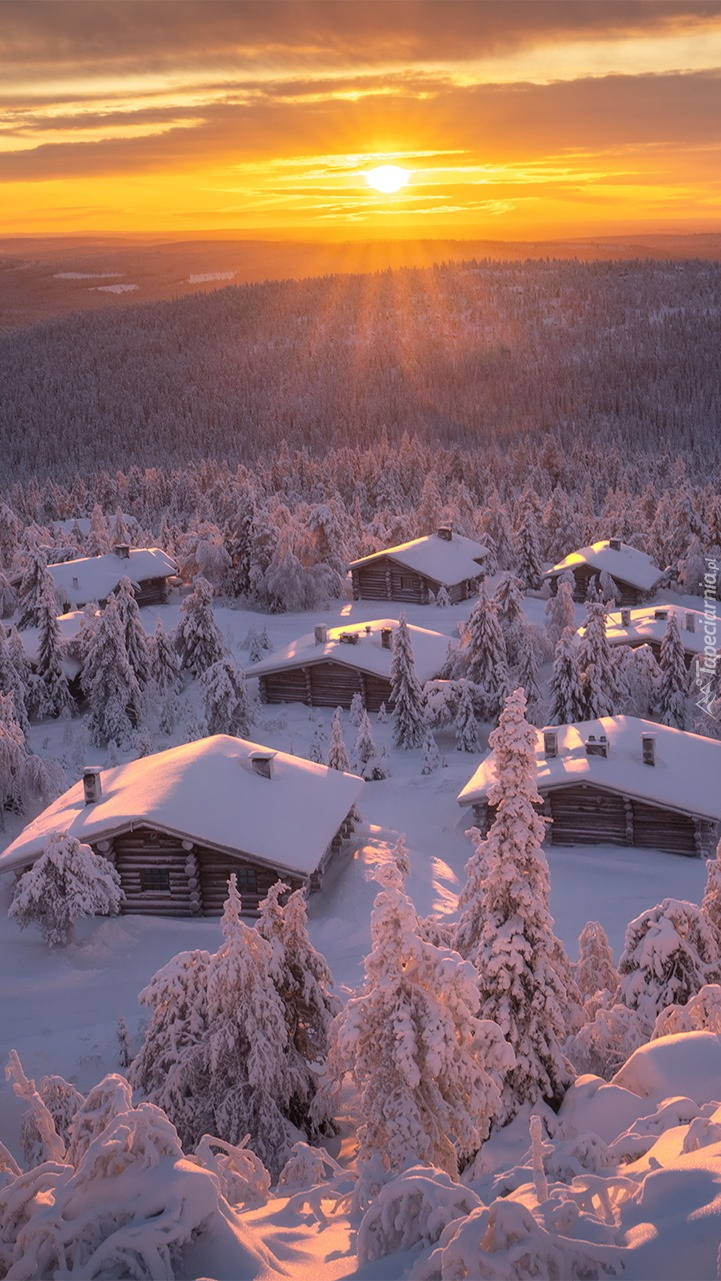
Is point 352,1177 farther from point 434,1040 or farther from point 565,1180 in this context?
point 565,1180

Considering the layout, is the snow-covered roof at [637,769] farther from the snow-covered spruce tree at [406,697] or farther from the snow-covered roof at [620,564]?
the snow-covered roof at [620,564]

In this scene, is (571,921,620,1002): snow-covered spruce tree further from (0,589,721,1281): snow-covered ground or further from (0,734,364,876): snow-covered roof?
(0,734,364,876): snow-covered roof

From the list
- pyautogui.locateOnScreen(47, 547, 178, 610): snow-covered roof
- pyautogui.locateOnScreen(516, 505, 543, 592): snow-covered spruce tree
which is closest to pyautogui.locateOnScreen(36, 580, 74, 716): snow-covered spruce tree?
pyautogui.locateOnScreen(47, 547, 178, 610): snow-covered roof

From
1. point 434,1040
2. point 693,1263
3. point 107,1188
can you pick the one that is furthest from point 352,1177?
point 693,1263

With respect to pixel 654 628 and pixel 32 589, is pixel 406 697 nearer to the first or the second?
pixel 654 628

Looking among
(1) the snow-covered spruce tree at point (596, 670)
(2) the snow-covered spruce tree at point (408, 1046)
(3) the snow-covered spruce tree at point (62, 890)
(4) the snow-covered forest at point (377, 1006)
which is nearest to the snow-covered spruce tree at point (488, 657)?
(4) the snow-covered forest at point (377, 1006)
